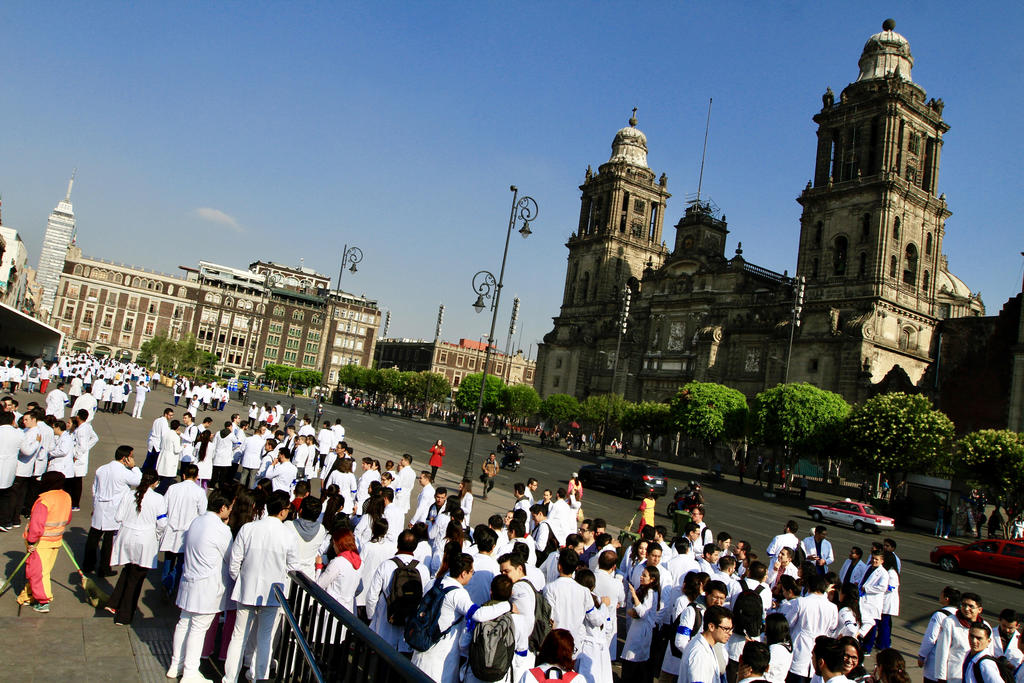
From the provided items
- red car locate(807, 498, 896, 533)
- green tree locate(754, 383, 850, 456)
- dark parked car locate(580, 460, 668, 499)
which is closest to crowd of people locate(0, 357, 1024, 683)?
dark parked car locate(580, 460, 668, 499)

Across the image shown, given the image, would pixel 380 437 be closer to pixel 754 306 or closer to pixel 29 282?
pixel 754 306

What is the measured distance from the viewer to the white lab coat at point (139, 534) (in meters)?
7.33

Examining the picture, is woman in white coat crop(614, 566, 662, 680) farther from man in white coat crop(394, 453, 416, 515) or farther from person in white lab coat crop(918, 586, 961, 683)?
man in white coat crop(394, 453, 416, 515)

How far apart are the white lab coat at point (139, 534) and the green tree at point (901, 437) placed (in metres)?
33.5

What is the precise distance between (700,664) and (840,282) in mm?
50450

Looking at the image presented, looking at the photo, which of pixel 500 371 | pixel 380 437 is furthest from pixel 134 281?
pixel 380 437

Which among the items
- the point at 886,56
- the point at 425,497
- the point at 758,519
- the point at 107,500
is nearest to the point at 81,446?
the point at 107,500

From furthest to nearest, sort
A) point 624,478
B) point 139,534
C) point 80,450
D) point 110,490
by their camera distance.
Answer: point 624,478 → point 80,450 → point 110,490 → point 139,534

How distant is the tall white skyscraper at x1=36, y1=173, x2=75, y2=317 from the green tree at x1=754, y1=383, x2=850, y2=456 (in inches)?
6892

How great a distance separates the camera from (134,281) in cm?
10638

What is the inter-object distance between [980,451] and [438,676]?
31.2 metres

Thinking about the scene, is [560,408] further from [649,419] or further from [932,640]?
[932,640]

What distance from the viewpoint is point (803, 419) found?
3825cm

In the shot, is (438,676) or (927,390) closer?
(438,676)
